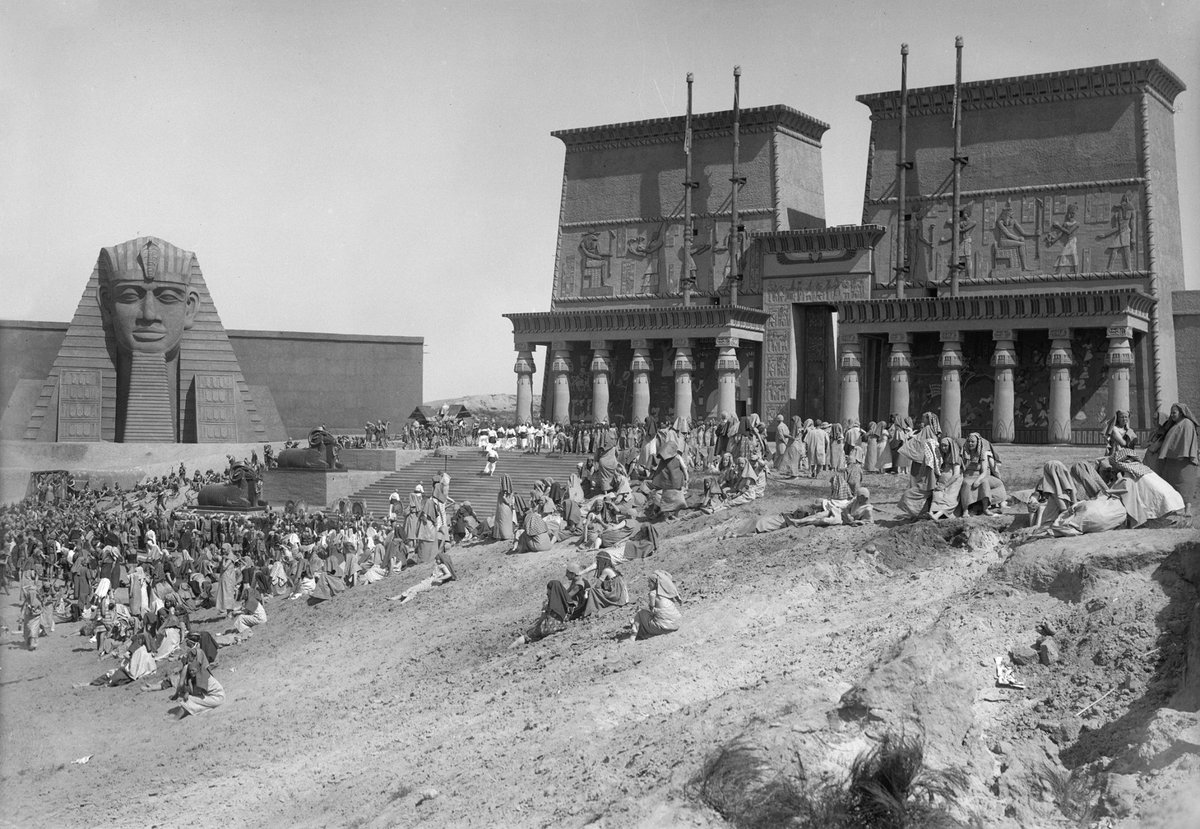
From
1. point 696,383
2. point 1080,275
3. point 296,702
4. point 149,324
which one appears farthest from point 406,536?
point 149,324

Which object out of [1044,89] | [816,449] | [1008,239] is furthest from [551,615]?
[1044,89]

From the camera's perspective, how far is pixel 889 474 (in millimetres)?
28062

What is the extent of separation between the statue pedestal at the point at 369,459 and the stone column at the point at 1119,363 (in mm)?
19258

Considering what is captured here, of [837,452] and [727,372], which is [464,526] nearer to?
[837,452]

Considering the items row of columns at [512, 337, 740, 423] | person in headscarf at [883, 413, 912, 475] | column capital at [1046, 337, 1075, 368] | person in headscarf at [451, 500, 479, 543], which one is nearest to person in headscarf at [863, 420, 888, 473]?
person in headscarf at [883, 413, 912, 475]

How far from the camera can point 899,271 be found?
134 feet

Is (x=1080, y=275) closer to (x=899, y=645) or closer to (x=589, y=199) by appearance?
(x=589, y=199)

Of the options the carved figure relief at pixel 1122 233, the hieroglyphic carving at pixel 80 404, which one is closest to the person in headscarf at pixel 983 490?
the carved figure relief at pixel 1122 233

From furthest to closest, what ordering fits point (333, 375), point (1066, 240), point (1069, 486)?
point (333, 375) → point (1066, 240) → point (1069, 486)

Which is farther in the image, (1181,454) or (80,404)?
(80,404)

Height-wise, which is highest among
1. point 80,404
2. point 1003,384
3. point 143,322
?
point 143,322

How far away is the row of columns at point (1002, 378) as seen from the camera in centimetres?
3600

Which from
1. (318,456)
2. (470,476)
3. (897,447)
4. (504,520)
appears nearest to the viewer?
(504,520)

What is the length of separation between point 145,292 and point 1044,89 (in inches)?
1197
